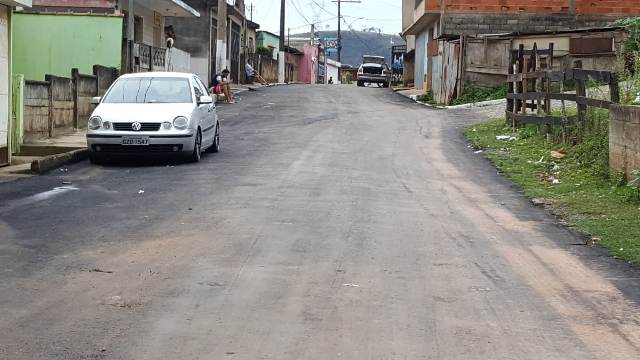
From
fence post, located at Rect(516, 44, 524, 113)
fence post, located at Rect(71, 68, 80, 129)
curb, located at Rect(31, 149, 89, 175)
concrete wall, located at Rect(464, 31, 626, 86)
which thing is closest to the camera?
curb, located at Rect(31, 149, 89, 175)

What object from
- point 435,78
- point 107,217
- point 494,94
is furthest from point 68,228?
point 435,78

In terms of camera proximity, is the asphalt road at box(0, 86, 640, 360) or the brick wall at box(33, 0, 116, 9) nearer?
the asphalt road at box(0, 86, 640, 360)

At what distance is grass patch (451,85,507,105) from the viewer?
101 feet

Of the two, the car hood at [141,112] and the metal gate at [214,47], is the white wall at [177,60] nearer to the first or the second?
the metal gate at [214,47]

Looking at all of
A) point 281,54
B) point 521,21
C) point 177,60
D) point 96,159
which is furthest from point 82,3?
point 281,54

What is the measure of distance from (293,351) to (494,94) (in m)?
26.6

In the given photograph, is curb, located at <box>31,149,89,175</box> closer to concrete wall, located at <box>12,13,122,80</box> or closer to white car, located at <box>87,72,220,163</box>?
white car, located at <box>87,72,220,163</box>

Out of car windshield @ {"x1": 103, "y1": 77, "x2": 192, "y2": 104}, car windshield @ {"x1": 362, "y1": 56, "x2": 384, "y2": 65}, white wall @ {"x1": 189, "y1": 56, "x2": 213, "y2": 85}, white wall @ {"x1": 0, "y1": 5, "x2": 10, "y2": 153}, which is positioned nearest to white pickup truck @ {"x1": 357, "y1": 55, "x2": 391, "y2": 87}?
car windshield @ {"x1": 362, "y1": 56, "x2": 384, "y2": 65}

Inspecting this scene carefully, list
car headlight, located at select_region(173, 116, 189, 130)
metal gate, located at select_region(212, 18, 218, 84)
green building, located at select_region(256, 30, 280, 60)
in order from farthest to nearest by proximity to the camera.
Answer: green building, located at select_region(256, 30, 280, 60), metal gate, located at select_region(212, 18, 218, 84), car headlight, located at select_region(173, 116, 189, 130)

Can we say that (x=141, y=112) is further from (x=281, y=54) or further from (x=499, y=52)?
(x=281, y=54)

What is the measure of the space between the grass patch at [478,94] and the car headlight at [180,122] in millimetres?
17580

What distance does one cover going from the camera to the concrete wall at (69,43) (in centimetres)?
2441

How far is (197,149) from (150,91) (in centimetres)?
150

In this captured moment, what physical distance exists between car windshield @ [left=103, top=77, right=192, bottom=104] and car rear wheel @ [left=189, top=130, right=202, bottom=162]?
0.76 metres
